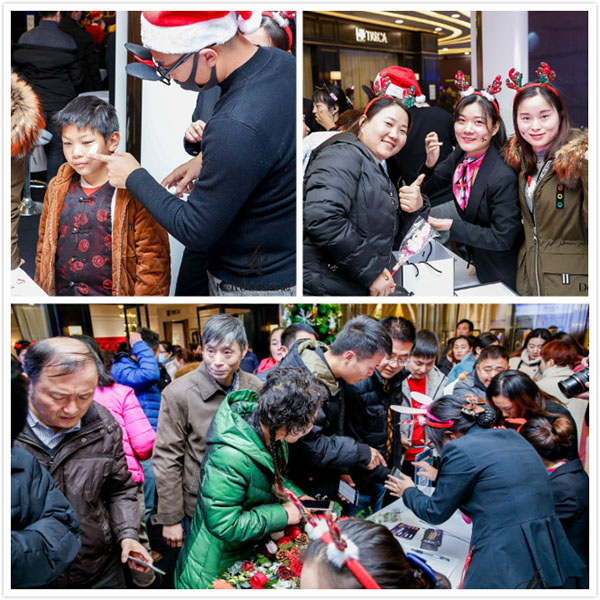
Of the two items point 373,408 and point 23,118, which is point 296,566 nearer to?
point 373,408

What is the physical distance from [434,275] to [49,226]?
1603 mm

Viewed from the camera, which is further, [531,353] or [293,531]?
[531,353]

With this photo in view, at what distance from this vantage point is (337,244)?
8.20ft

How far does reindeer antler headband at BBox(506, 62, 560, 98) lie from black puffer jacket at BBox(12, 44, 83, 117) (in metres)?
1.77

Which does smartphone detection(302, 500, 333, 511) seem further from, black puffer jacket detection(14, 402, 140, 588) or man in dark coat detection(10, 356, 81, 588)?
man in dark coat detection(10, 356, 81, 588)

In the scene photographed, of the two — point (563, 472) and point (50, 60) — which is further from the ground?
point (50, 60)

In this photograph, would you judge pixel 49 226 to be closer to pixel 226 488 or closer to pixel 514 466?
pixel 226 488

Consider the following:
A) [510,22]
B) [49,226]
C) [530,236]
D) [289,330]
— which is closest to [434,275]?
[530,236]

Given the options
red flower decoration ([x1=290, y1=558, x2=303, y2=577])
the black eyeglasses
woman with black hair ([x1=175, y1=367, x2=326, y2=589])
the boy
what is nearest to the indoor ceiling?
the black eyeglasses

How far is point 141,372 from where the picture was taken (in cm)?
261

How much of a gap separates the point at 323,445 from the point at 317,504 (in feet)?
0.91

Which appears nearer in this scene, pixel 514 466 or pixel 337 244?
pixel 514 466

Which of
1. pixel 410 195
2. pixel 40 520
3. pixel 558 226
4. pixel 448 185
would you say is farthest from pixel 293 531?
pixel 558 226

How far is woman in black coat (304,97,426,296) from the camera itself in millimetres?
2469
